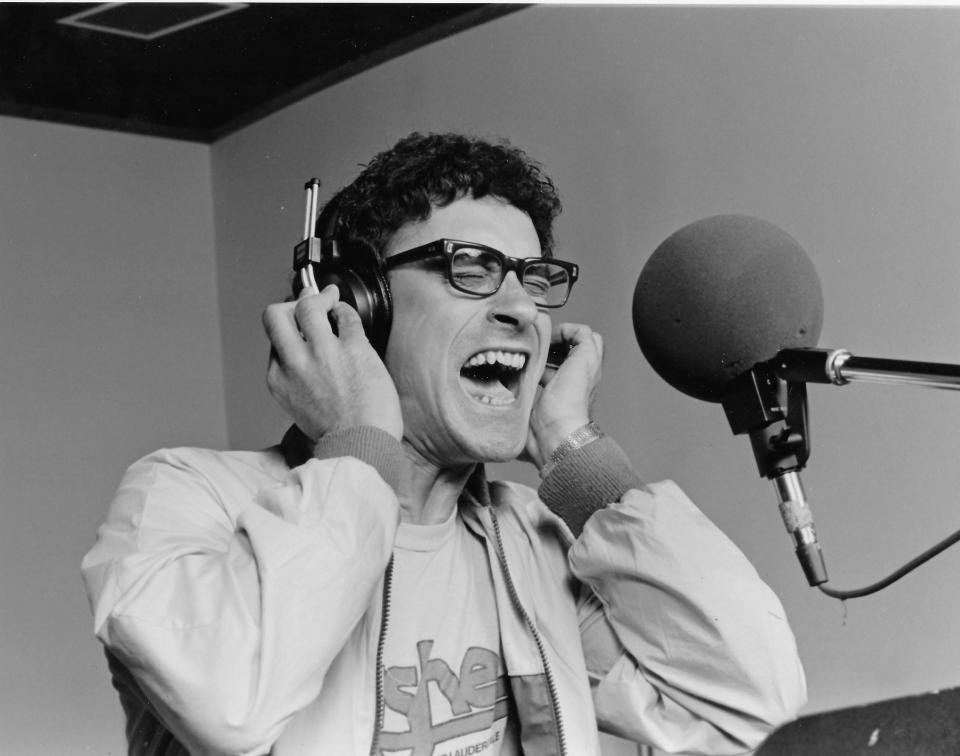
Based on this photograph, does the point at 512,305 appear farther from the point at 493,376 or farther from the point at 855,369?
the point at 855,369

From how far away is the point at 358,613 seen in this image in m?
1.13

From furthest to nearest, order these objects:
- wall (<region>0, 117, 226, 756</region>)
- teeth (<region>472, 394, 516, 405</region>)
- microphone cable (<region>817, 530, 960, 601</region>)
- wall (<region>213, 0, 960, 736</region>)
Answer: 1. wall (<region>0, 117, 226, 756</region>)
2. wall (<region>213, 0, 960, 736</region>)
3. teeth (<region>472, 394, 516, 405</region>)
4. microphone cable (<region>817, 530, 960, 601</region>)

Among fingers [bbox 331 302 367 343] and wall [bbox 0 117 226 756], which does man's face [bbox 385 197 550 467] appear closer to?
fingers [bbox 331 302 367 343]

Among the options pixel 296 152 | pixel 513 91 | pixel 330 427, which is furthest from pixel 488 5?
pixel 330 427

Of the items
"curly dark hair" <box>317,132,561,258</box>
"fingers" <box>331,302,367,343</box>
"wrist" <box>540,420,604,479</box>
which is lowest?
"wrist" <box>540,420,604,479</box>

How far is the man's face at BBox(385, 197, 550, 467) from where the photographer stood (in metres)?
1.48

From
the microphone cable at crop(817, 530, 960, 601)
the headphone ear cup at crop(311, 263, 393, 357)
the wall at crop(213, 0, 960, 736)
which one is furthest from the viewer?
the wall at crop(213, 0, 960, 736)

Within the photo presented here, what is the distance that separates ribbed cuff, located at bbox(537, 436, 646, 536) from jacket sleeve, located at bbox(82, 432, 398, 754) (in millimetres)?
368

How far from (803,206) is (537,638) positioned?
1149 mm

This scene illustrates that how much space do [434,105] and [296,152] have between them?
67 cm

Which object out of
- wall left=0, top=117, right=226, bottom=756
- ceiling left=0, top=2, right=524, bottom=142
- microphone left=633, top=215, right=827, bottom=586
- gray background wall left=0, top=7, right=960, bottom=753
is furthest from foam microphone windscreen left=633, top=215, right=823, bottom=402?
wall left=0, top=117, right=226, bottom=756

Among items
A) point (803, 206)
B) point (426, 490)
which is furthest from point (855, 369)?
point (803, 206)

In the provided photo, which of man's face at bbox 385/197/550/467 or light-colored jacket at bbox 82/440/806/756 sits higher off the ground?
man's face at bbox 385/197/550/467

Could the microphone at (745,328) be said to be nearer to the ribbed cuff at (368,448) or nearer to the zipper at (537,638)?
the ribbed cuff at (368,448)
